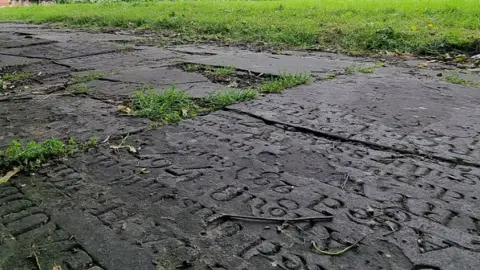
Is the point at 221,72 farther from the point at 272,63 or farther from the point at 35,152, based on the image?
the point at 35,152

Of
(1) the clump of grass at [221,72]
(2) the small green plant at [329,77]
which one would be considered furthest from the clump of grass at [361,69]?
(1) the clump of grass at [221,72]

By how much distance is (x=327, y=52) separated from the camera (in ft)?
17.0

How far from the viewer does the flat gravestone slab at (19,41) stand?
5.84 meters

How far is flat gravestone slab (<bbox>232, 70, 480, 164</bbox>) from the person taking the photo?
2.13m

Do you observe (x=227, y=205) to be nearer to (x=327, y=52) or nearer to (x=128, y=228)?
(x=128, y=228)

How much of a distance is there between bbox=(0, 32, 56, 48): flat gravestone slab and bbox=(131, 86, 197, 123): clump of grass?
11.9ft

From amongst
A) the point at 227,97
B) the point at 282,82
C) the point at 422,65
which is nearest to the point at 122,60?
the point at 282,82

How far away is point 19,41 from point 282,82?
4486mm

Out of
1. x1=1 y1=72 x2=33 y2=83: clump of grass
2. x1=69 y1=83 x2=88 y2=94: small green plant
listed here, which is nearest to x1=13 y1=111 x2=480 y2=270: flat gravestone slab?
x1=69 y1=83 x2=88 y2=94: small green plant

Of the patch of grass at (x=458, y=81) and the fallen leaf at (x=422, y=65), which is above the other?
the patch of grass at (x=458, y=81)

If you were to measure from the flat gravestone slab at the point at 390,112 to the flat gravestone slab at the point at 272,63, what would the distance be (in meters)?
0.55

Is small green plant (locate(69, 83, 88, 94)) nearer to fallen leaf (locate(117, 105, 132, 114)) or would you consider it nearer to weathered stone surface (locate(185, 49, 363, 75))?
fallen leaf (locate(117, 105, 132, 114))

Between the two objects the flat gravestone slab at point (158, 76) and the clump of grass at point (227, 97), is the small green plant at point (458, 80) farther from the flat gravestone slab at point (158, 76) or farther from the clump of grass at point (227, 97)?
the flat gravestone slab at point (158, 76)

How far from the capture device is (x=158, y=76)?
12.1 ft
